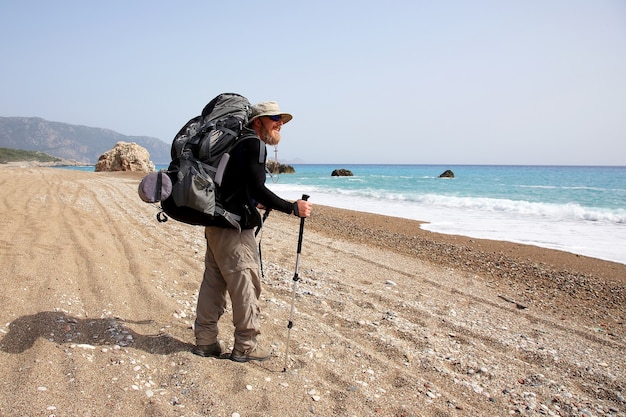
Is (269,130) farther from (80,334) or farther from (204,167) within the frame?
(80,334)

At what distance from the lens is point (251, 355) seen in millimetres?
3438

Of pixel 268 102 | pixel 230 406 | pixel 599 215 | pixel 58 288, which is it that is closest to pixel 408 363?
pixel 230 406

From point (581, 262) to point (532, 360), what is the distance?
20.3 ft

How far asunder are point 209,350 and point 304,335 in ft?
3.72

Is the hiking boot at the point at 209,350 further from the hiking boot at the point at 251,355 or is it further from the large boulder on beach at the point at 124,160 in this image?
the large boulder on beach at the point at 124,160

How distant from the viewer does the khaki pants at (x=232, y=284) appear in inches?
125

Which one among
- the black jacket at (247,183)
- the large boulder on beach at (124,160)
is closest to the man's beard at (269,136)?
the black jacket at (247,183)

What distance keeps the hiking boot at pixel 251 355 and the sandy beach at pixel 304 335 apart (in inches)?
2.8

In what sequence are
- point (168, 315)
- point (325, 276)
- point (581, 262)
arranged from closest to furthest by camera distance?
point (168, 315) → point (325, 276) → point (581, 262)

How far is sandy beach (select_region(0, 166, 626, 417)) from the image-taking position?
2.89 meters

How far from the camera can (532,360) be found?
14.2 ft

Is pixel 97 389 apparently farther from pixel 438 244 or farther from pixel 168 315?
pixel 438 244

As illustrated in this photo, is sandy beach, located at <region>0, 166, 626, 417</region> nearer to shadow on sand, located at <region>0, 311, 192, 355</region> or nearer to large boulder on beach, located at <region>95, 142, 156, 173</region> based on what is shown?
shadow on sand, located at <region>0, 311, 192, 355</region>

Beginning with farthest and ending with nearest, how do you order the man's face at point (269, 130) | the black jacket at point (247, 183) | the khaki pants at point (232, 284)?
the man's face at point (269, 130) < the khaki pants at point (232, 284) < the black jacket at point (247, 183)
